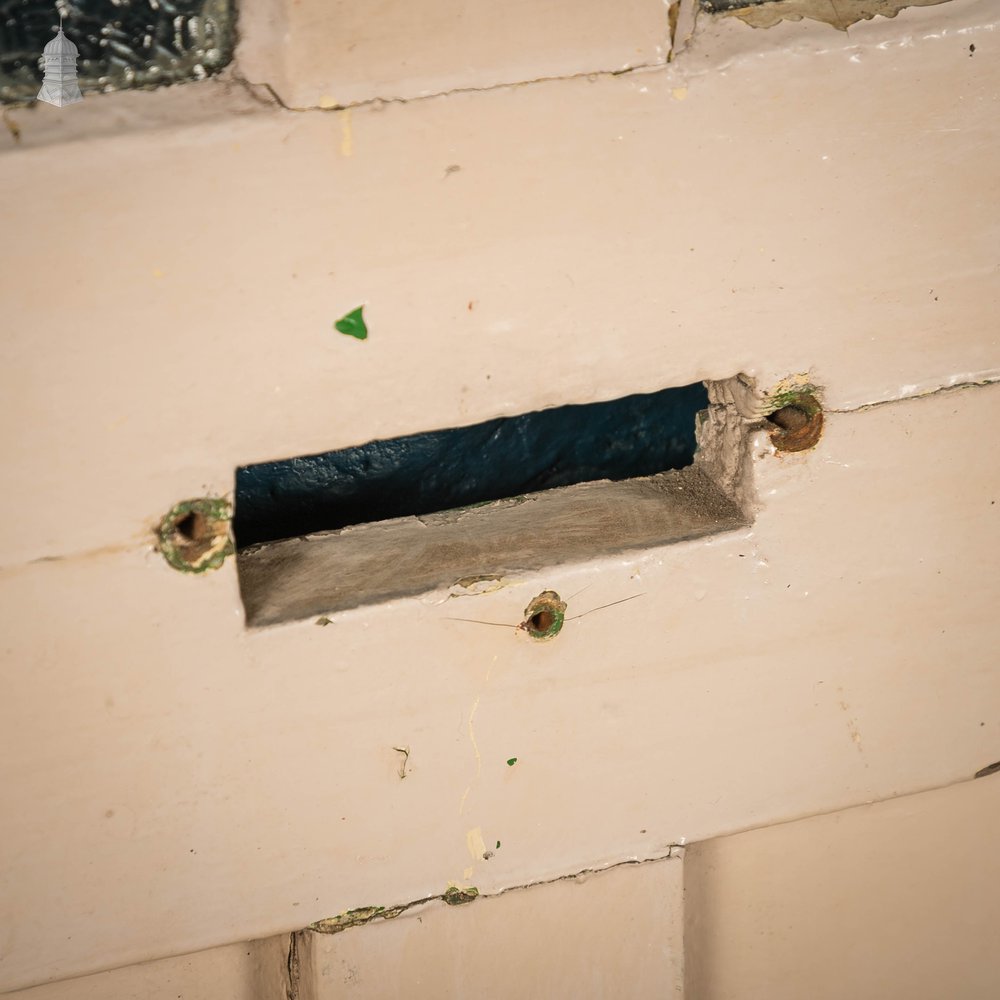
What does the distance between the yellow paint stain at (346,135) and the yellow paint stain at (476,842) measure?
0.70 metres

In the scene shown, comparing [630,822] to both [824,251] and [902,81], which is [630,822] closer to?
[824,251]

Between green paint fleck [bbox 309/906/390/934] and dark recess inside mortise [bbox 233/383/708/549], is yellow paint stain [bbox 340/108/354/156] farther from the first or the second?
green paint fleck [bbox 309/906/390/934]

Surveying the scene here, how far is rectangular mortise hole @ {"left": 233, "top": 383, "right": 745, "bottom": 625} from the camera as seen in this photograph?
1.11 m

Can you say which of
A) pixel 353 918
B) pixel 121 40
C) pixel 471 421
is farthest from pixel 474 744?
pixel 121 40

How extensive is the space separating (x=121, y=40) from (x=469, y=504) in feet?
2.14

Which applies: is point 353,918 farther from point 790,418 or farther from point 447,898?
point 790,418

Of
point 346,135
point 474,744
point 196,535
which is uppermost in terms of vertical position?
point 346,135

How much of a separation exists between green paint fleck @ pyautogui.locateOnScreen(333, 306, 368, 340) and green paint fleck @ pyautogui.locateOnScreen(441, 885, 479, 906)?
2.02 feet

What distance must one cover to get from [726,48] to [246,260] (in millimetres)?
447

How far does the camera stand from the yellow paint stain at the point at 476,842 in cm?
118

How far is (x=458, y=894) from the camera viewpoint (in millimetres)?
1201

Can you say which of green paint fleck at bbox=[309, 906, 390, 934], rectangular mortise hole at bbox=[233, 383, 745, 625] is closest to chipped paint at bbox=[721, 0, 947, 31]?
rectangular mortise hole at bbox=[233, 383, 745, 625]

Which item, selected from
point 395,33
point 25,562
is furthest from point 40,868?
point 395,33

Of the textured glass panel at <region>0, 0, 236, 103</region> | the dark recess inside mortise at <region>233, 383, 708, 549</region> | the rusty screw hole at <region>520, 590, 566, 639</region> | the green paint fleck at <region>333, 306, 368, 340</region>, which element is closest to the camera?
the textured glass panel at <region>0, 0, 236, 103</region>
